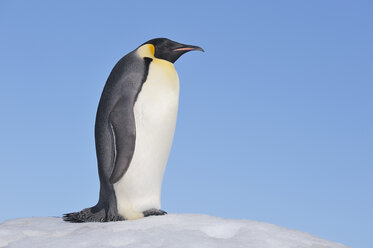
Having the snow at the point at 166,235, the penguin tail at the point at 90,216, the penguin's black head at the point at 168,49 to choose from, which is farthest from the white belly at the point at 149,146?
the snow at the point at 166,235

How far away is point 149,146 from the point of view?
4527mm

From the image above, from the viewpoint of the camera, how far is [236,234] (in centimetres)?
369

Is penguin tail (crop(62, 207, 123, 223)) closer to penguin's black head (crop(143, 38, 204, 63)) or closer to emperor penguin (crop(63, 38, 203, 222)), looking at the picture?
emperor penguin (crop(63, 38, 203, 222))

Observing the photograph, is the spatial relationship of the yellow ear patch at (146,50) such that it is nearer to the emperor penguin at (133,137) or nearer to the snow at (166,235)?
the emperor penguin at (133,137)

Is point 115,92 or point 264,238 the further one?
point 115,92

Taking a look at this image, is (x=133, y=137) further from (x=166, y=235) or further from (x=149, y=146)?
(x=166, y=235)

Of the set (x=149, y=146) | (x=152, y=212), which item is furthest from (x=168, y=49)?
(x=152, y=212)

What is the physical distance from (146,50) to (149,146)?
3.18ft

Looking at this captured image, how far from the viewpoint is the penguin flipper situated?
4.39 meters

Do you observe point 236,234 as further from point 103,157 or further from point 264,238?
point 103,157

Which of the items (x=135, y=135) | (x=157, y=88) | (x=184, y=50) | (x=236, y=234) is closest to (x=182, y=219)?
(x=236, y=234)

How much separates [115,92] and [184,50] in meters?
0.87

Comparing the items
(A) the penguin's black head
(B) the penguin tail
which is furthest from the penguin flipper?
(A) the penguin's black head

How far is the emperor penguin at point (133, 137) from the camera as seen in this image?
4.45 meters
